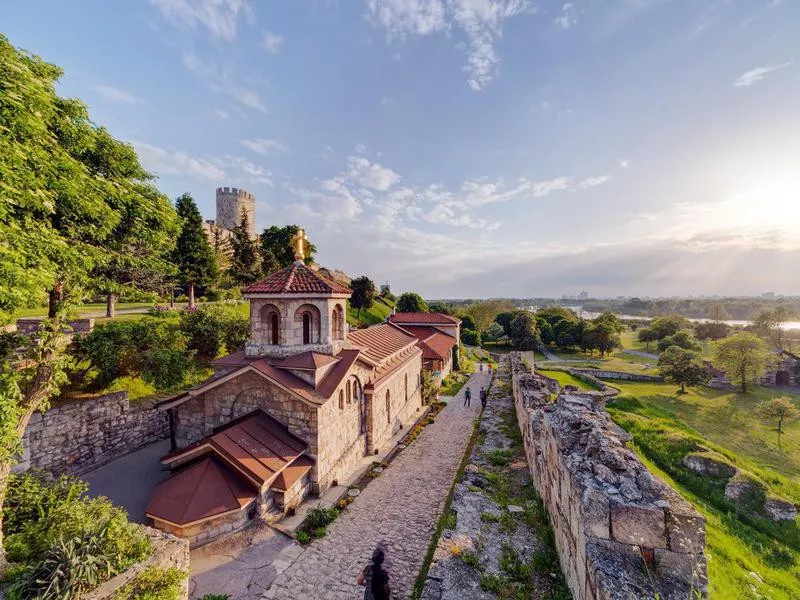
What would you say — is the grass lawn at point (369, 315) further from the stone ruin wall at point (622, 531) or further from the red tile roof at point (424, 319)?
the stone ruin wall at point (622, 531)

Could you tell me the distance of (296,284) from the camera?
13852 mm

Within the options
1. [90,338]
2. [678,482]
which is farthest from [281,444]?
[678,482]

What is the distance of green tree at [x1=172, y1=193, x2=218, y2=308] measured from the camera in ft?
93.2

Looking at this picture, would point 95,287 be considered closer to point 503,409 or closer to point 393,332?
point 393,332

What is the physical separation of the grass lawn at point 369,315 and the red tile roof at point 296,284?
32883mm

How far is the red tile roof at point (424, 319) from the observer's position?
37.8 metres

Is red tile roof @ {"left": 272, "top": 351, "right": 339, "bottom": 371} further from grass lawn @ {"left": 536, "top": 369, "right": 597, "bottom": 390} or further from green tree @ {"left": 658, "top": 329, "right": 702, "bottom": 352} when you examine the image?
green tree @ {"left": 658, "top": 329, "right": 702, "bottom": 352}

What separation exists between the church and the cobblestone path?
1757mm

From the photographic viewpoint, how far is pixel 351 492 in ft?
40.8

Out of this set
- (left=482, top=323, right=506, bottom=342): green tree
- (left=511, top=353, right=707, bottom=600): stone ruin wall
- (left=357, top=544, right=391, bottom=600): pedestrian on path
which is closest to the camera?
(left=511, top=353, right=707, bottom=600): stone ruin wall

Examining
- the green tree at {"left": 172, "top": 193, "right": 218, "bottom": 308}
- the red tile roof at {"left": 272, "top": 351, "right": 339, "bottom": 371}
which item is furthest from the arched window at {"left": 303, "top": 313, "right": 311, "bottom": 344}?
the green tree at {"left": 172, "top": 193, "right": 218, "bottom": 308}

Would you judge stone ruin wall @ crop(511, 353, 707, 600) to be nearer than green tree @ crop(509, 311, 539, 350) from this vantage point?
Yes

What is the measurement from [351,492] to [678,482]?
47.5 ft

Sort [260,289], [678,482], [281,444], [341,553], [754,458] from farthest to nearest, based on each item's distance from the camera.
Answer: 1. [754,458]
2. [678,482]
3. [260,289]
4. [281,444]
5. [341,553]
